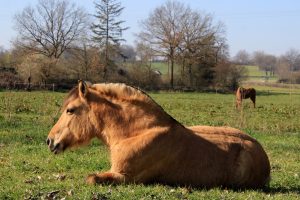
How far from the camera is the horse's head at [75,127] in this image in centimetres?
767

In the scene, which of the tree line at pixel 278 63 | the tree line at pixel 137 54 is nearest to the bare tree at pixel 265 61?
the tree line at pixel 278 63

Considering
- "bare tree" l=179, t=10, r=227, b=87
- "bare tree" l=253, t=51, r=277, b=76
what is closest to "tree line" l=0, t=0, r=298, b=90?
"bare tree" l=179, t=10, r=227, b=87

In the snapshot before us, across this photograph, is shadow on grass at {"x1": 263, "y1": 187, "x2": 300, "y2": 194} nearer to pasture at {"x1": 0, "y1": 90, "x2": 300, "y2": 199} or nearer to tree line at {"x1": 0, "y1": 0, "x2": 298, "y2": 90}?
pasture at {"x1": 0, "y1": 90, "x2": 300, "y2": 199}

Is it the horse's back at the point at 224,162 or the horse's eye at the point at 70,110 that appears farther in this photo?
the horse's eye at the point at 70,110

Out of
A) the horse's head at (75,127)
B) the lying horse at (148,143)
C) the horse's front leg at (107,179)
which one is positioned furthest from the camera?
the horse's head at (75,127)

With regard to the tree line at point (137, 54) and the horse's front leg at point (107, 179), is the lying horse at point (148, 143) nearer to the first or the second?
the horse's front leg at point (107, 179)

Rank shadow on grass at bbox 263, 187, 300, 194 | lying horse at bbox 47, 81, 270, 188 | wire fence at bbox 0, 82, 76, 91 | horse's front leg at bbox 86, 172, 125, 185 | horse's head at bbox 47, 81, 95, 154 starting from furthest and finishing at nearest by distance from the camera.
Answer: wire fence at bbox 0, 82, 76, 91 < horse's head at bbox 47, 81, 95, 154 < shadow on grass at bbox 263, 187, 300, 194 < lying horse at bbox 47, 81, 270, 188 < horse's front leg at bbox 86, 172, 125, 185

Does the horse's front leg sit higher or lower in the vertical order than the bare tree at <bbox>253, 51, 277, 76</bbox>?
lower

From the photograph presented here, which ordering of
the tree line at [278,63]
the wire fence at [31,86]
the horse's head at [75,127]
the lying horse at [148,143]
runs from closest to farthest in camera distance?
the lying horse at [148,143], the horse's head at [75,127], the wire fence at [31,86], the tree line at [278,63]

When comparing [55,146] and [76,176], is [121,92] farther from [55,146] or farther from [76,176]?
[76,176]

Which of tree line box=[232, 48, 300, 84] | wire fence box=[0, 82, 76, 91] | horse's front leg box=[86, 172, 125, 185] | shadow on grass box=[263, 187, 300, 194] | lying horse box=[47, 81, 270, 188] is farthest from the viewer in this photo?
tree line box=[232, 48, 300, 84]

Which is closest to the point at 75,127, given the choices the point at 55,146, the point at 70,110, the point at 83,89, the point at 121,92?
the point at 70,110

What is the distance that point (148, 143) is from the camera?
23.6ft

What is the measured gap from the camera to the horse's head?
25.2 feet
